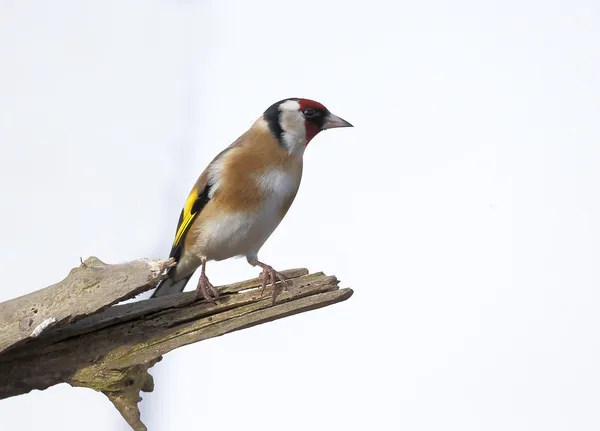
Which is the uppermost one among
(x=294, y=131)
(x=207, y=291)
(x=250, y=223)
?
(x=294, y=131)

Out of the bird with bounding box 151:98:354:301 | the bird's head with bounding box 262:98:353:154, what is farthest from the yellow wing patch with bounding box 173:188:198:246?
the bird's head with bounding box 262:98:353:154

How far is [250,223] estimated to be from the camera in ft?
7.22

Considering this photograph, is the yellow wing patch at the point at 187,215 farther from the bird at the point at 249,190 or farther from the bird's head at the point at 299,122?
the bird's head at the point at 299,122

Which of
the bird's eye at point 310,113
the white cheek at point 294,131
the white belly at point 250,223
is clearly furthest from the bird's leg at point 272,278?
the bird's eye at point 310,113

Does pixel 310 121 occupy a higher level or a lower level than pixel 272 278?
higher

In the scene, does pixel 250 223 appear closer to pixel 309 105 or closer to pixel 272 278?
pixel 272 278

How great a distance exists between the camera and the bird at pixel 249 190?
7.21ft

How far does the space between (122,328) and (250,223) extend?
50cm

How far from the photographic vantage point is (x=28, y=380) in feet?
6.24

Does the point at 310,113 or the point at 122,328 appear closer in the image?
the point at 122,328

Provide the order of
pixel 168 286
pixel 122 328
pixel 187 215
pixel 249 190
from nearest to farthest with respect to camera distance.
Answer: pixel 122 328, pixel 249 190, pixel 187 215, pixel 168 286

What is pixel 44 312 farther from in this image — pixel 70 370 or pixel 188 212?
pixel 188 212

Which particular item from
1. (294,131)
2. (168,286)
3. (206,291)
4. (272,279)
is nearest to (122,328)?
(206,291)

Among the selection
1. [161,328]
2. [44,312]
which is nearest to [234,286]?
[161,328]
